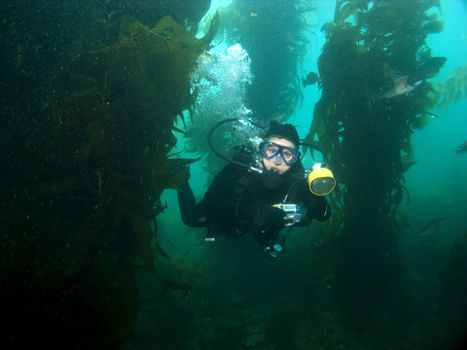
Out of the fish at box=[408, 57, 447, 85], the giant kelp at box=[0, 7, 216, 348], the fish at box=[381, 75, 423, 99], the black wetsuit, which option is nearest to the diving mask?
the black wetsuit

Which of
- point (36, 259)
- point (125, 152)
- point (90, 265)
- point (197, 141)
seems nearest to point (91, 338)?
point (90, 265)

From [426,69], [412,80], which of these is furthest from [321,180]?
[426,69]

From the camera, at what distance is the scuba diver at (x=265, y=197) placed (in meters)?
3.92

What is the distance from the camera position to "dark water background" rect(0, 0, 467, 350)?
2725 millimetres

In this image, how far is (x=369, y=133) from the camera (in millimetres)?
5281

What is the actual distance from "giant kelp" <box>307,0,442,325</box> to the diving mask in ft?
5.47

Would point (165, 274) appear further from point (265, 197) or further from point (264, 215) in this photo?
point (264, 215)

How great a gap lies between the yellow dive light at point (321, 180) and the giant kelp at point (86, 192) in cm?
179

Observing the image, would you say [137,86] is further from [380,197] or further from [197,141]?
[197,141]

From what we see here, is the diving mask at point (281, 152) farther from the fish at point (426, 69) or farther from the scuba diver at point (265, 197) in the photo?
the fish at point (426, 69)

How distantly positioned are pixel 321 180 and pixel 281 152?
1036 millimetres

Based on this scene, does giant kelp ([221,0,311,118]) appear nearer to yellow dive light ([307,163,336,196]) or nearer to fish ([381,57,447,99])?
fish ([381,57,447,99])

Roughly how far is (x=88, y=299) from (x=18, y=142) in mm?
1777

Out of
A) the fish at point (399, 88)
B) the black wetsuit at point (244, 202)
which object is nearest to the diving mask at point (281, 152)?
the black wetsuit at point (244, 202)
